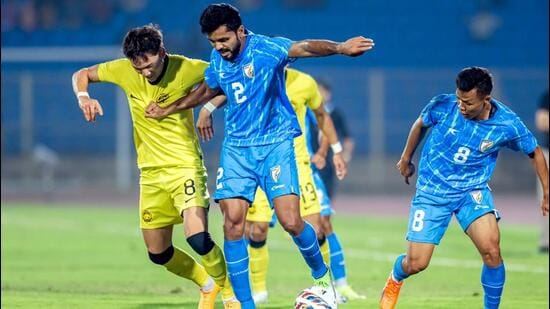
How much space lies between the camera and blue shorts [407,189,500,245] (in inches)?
423

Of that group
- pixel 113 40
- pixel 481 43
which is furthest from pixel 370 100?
pixel 113 40

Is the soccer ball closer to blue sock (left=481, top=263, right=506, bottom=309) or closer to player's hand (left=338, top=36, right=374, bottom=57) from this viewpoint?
blue sock (left=481, top=263, right=506, bottom=309)

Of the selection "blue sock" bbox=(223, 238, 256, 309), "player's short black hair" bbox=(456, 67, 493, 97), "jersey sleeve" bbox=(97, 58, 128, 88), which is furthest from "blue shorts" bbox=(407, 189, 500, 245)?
"jersey sleeve" bbox=(97, 58, 128, 88)

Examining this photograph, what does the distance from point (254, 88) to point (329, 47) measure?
30.7 inches

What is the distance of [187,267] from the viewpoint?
11.4 m

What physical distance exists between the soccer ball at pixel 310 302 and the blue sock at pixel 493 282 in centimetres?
136

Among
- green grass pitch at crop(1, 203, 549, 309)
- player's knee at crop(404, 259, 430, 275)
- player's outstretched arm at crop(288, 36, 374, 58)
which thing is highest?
player's outstretched arm at crop(288, 36, 374, 58)

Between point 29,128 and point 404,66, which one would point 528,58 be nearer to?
point 404,66

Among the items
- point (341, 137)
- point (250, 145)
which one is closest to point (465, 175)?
point (250, 145)

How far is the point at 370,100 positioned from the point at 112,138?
6777 mm

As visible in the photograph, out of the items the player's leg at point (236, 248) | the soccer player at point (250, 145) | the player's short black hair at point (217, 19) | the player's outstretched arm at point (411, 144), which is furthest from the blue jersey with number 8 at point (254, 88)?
the player's outstretched arm at point (411, 144)

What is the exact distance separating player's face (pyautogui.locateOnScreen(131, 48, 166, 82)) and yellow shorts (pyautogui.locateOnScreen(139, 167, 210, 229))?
2.67 feet

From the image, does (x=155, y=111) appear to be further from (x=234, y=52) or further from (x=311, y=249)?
(x=311, y=249)

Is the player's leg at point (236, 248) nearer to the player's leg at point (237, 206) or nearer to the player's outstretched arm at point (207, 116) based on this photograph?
the player's leg at point (237, 206)
